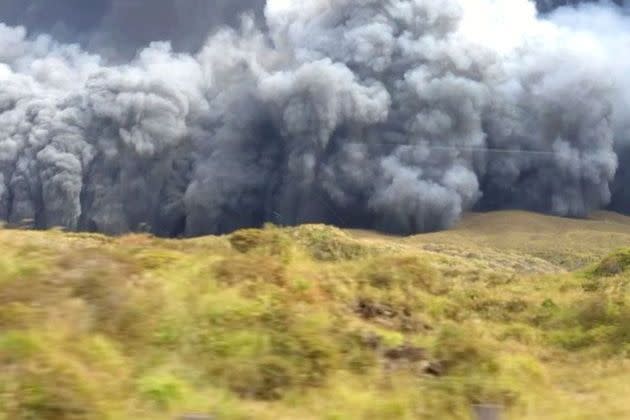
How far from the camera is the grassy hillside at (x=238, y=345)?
21.5 ft

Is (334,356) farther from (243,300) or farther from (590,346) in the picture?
(590,346)

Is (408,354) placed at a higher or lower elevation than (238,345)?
lower

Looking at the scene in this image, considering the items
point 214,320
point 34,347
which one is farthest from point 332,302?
point 34,347

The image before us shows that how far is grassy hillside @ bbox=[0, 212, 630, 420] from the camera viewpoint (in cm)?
657

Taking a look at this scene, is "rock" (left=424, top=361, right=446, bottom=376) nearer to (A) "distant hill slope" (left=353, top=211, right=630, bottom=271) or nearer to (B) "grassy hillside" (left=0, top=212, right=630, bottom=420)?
(B) "grassy hillside" (left=0, top=212, right=630, bottom=420)

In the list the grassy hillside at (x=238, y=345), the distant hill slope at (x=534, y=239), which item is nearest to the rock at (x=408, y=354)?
the grassy hillside at (x=238, y=345)

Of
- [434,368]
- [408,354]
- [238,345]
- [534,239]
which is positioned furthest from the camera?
[534,239]

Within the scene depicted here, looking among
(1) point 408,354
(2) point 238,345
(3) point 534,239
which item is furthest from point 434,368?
(3) point 534,239

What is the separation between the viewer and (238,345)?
8312 mm

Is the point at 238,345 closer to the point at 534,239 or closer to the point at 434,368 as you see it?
the point at 434,368

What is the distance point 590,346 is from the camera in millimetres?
16469

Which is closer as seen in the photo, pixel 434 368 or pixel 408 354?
pixel 434 368

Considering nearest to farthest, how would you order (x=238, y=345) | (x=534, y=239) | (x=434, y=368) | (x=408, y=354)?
(x=238, y=345) < (x=434, y=368) < (x=408, y=354) < (x=534, y=239)

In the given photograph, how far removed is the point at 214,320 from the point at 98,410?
269cm
